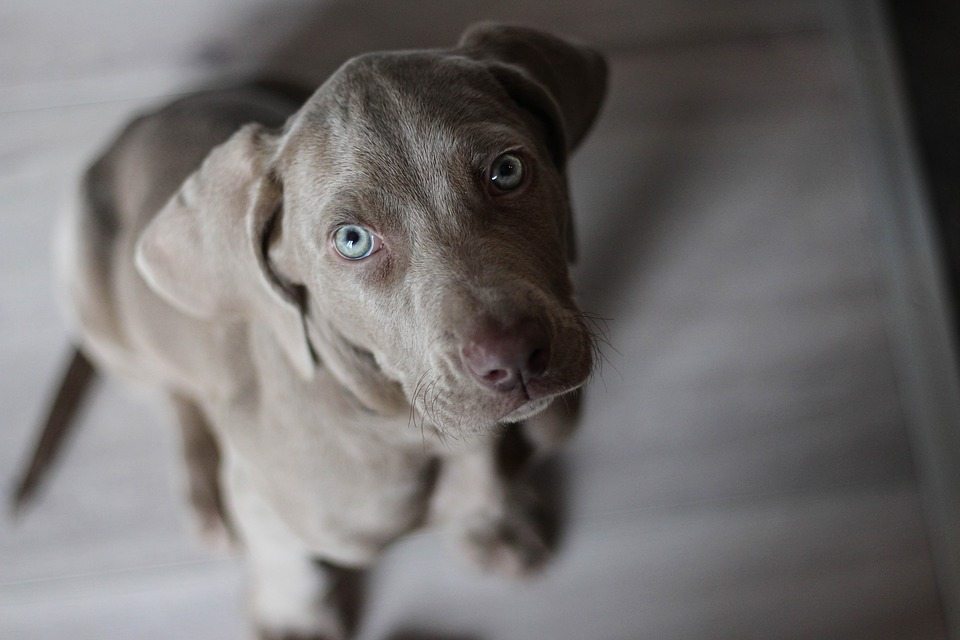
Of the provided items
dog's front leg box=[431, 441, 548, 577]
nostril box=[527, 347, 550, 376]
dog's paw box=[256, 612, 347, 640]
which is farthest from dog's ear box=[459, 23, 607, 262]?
dog's paw box=[256, 612, 347, 640]

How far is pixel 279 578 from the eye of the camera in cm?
197

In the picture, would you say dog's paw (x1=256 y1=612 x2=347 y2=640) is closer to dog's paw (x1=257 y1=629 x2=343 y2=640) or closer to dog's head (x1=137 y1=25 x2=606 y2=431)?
dog's paw (x1=257 y1=629 x2=343 y2=640)

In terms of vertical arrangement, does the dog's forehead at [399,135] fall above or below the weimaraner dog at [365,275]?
above

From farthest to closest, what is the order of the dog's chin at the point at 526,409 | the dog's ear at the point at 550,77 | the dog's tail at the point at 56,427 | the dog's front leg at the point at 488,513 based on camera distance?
the dog's tail at the point at 56,427
the dog's front leg at the point at 488,513
the dog's ear at the point at 550,77
the dog's chin at the point at 526,409

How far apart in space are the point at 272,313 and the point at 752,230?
142 cm

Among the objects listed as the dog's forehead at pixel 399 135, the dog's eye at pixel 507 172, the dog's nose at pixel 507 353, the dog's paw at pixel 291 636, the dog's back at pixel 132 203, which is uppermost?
the dog's forehead at pixel 399 135

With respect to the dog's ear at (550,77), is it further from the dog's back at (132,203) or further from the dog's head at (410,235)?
the dog's back at (132,203)

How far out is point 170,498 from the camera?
221 cm

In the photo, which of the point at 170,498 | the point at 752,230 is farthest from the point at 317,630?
the point at 752,230

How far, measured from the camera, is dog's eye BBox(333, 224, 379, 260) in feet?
4.22

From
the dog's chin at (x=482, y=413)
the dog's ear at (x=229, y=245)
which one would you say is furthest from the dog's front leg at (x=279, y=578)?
the dog's chin at (x=482, y=413)

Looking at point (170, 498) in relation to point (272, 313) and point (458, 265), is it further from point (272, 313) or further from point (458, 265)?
point (458, 265)

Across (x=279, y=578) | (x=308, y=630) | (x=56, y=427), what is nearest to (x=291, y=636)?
(x=308, y=630)

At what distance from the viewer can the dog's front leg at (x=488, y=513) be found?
1692 millimetres
